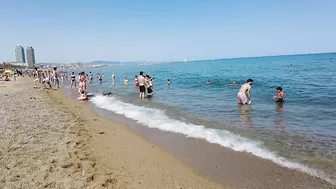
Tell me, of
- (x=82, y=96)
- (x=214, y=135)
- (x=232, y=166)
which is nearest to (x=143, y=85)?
(x=82, y=96)

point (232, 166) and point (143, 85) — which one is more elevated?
point (143, 85)

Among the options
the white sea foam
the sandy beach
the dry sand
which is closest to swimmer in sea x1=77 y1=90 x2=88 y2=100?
the white sea foam

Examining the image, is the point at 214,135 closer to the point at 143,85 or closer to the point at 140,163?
the point at 140,163

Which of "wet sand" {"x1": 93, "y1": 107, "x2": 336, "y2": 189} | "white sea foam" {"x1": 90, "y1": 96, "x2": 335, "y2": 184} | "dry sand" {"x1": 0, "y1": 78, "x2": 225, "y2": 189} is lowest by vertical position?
"wet sand" {"x1": 93, "y1": 107, "x2": 336, "y2": 189}

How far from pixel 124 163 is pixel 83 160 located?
89cm

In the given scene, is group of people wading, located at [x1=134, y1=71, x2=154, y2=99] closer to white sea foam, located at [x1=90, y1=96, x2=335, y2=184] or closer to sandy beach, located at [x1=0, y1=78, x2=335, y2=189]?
white sea foam, located at [x1=90, y1=96, x2=335, y2=184]

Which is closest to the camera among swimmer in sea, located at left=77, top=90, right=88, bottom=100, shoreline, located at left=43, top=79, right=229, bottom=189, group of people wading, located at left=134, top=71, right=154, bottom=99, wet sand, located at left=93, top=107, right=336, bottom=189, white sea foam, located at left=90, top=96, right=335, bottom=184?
wet sand, located at left=93, top=107, right=336, bottom=189

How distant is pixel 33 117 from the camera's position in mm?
9992

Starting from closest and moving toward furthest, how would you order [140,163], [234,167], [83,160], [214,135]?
[234,167]
[83,160]
[140,163]
[214,135]

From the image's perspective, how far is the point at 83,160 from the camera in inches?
227

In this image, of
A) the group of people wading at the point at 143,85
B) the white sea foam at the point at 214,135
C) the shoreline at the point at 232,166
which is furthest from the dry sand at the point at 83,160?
the group of people wading at the point at 143,85

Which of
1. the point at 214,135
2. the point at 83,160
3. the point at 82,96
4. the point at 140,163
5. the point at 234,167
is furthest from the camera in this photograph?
the point at 82,96

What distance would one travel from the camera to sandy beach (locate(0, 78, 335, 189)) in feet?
15.6

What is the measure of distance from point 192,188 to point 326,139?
15.5ft
